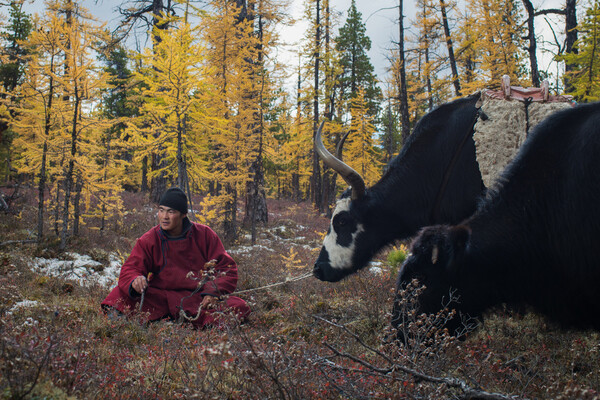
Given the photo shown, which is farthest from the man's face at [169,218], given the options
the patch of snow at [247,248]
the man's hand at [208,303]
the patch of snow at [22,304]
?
the patch of snow at [247,248]

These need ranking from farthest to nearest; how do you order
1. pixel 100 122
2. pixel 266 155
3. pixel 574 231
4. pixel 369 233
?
pixel 266 155 < pixel 100 122 < pixel 369 233 < pixel 574 231

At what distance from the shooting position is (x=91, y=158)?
10.0 meters

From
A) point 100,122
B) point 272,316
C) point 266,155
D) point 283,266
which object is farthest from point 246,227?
point 272,316

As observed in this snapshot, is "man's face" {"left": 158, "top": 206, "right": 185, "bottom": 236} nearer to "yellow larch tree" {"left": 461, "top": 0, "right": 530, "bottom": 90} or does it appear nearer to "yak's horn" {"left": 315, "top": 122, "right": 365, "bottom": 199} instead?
"yak's horn" {"left": 315, "top": 122, "right": 365, "bottom": 199}

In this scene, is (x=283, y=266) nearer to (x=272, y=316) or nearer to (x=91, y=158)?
(x=272, y=316)

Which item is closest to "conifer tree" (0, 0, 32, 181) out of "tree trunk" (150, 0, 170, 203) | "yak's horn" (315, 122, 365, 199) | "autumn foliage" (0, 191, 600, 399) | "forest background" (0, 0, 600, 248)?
"forest background" (0, 0, 600, 248)

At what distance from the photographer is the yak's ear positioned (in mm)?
2320

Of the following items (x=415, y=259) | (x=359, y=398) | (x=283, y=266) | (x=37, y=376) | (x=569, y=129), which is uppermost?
(x=569, y=129)

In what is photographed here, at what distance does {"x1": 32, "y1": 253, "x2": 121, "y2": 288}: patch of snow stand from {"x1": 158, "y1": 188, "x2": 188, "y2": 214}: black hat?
2997mm

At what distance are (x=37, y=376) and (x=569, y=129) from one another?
3.23 meters

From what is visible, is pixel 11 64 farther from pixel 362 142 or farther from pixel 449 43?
pixel 449 43

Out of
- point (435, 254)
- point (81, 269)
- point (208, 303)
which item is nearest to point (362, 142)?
point (81, 269)

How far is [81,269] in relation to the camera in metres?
7.66

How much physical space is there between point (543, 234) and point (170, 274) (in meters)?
3.84
